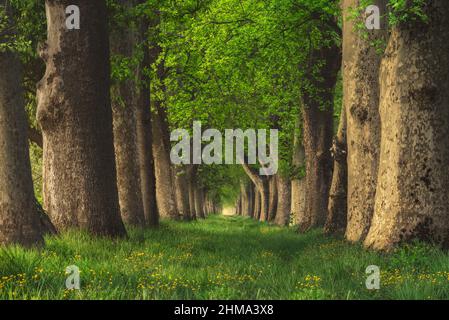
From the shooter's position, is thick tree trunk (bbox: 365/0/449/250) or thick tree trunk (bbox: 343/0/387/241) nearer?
thick tree trunk (bbox: 365/0/449/250)

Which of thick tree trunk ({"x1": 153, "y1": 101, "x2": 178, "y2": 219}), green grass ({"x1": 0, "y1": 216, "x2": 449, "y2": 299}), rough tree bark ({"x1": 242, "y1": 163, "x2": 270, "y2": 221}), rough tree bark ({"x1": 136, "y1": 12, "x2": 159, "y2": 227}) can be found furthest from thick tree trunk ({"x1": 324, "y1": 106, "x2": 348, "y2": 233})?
rough tree bark ({"x1": 242, "y1": 163, "x2": 270, "y2": 221})

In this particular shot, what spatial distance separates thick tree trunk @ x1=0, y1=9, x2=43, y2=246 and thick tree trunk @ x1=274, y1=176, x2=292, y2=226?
70.1 ft

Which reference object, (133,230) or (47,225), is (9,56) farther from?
(133,230)

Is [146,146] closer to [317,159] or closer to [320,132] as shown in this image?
[317,159]

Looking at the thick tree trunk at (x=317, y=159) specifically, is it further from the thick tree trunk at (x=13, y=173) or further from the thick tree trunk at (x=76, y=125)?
the thick tree trunk at (x=13, y=173)

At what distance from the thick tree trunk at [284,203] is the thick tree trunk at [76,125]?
1925 cm

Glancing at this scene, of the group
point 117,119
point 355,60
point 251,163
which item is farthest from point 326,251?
point 251,163

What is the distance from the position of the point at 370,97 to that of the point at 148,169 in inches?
331

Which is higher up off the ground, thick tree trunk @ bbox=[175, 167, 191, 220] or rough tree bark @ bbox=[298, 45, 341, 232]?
rough tree bark @ bbox=[298, 45, 341, 232]

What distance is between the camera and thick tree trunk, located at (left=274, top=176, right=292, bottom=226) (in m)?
29.5

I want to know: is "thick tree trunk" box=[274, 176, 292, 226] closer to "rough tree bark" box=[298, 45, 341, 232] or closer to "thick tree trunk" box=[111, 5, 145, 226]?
"rough tree bark" box=[298, 45, 341, 232]

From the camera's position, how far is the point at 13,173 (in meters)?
9.18

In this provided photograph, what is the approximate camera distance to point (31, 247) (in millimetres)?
9016

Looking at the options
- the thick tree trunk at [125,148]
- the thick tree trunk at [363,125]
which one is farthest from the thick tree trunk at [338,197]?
the thick tree trunk at [125,148]
